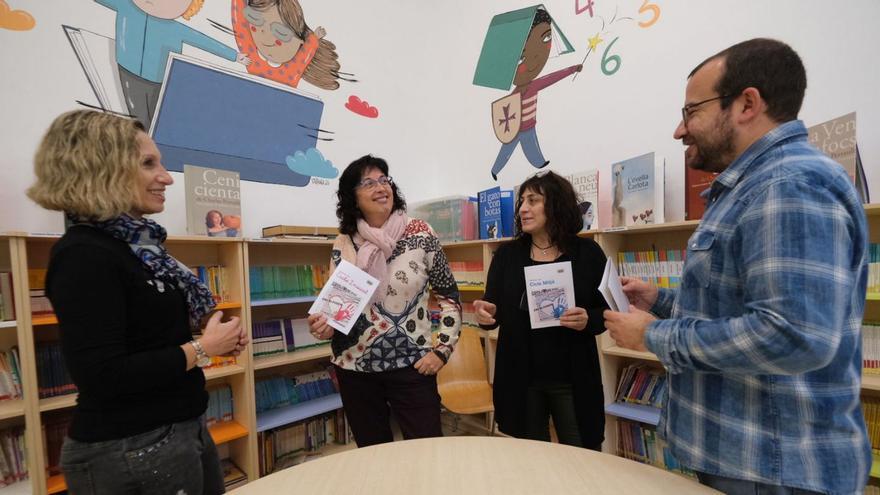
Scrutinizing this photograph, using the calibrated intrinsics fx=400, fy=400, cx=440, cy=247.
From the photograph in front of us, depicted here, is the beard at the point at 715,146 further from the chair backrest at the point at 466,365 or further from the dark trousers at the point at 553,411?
the chair backrest at the point at 466,365

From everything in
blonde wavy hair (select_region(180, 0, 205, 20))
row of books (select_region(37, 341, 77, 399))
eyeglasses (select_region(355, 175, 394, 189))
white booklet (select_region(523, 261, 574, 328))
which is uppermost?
blonde wavy hair (select_region(180, 0, 205, 20))

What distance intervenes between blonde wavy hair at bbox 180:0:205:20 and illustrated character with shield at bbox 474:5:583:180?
91.6 inches

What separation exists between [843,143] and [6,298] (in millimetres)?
4119

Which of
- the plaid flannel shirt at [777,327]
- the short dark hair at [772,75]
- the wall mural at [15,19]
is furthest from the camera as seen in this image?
the wall mural at [15,19]

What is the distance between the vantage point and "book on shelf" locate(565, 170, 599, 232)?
2.78 m

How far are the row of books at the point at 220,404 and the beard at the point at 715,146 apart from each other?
3.08 metres

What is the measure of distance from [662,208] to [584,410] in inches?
55.5

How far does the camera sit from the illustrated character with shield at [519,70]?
3.37 m

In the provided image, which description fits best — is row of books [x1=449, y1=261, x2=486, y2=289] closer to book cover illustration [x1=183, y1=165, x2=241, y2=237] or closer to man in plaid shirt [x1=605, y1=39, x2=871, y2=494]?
book cover illustration [x1=183, y1=165, x2=241, y2=237]

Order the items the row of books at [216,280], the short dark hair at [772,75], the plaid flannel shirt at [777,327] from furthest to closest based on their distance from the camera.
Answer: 1. the row of books at [216,280]
2. the short dark hair at [772,75]
3. the plaid flannel shirt at [777,327]

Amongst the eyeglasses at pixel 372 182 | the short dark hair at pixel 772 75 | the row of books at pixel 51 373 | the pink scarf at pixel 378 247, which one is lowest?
the row of books at pixel 51 373

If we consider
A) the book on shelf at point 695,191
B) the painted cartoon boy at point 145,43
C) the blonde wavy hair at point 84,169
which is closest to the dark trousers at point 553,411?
the book on shelf at point 695,191

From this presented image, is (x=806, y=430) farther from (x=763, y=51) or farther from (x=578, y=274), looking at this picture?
(x=578, y=274)

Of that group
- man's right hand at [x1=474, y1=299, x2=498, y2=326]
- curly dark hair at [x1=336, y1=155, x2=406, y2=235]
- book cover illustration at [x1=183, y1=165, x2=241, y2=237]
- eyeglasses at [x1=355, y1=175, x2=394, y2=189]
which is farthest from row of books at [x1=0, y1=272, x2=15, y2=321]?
man's right hand at [x1=474, y1=299, x2=498, y2=326]
